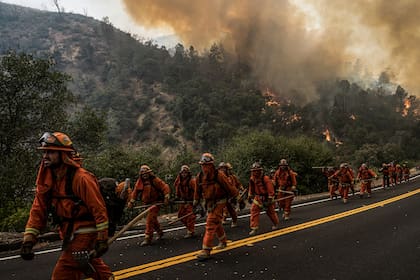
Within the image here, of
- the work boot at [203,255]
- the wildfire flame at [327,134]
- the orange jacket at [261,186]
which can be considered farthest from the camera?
the wildfire flame at [327,134]

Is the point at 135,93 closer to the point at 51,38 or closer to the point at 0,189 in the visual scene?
the point at 51,38

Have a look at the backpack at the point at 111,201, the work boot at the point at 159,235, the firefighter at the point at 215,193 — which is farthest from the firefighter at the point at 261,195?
the backpack at the point at 111,201

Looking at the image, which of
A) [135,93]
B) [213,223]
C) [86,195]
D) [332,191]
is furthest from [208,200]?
[135,93]

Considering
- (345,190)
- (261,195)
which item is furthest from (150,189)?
(345,190)

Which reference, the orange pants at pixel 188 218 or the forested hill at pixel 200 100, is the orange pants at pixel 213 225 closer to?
the orange pants at pixel 188 218

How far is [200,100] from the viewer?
74375 mm

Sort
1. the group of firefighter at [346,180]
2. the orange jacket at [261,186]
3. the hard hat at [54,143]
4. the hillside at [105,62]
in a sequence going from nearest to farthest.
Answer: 1. the hard hat at [54,143]
2. the orange jacket at [261,186]
3. the group of firefighter at [346,180]
4. the hillside at [105,62]

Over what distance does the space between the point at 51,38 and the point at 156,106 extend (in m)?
63.8

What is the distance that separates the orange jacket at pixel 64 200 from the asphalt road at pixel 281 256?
225 cm

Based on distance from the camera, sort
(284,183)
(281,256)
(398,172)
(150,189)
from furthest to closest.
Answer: (398,172) → (284,183) → (150,189) → (281,256)

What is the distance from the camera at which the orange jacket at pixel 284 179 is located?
43.8 feet

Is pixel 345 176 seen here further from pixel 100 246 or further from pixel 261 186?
pixel 100 246

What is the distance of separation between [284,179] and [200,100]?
2431 inches

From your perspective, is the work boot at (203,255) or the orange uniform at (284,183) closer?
the work boot at (203,255)
